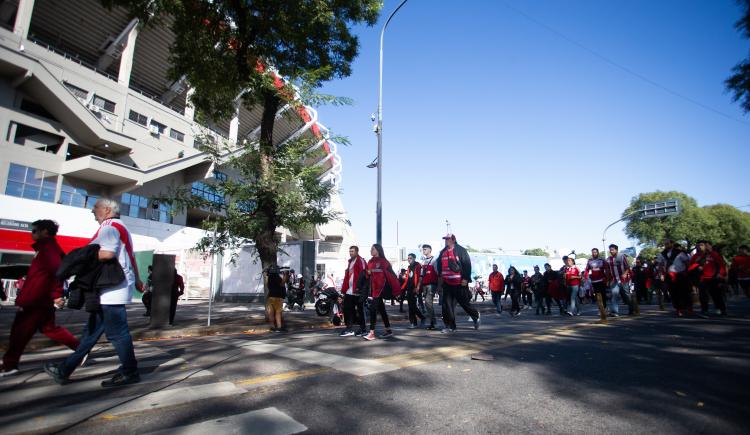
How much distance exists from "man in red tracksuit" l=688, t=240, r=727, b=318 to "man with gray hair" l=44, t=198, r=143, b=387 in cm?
1116

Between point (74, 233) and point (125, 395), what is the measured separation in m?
25.1

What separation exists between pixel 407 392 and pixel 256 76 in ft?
30.1

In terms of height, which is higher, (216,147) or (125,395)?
(216,147)

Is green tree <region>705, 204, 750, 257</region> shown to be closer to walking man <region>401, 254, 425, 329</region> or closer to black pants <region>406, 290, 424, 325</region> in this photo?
walking man <region>401, 254, 425, 329</region>

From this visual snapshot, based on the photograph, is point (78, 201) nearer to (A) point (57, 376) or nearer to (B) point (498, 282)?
(B) point (498, 282)

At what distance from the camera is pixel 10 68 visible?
867 inches

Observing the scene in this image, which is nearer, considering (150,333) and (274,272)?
(150,333)

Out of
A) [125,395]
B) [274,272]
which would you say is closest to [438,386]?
[125,395]

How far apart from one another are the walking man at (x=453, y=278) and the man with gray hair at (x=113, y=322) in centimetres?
537

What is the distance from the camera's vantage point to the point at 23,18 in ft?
74.4

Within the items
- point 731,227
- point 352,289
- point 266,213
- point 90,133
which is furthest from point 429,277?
point 731,227

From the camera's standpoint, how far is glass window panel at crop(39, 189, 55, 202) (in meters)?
24.1

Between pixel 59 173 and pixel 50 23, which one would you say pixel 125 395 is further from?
pixel 50 23

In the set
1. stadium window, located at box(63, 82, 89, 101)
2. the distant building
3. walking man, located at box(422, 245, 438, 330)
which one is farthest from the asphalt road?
stadium window, located at box(63, 82, 89, 101)
